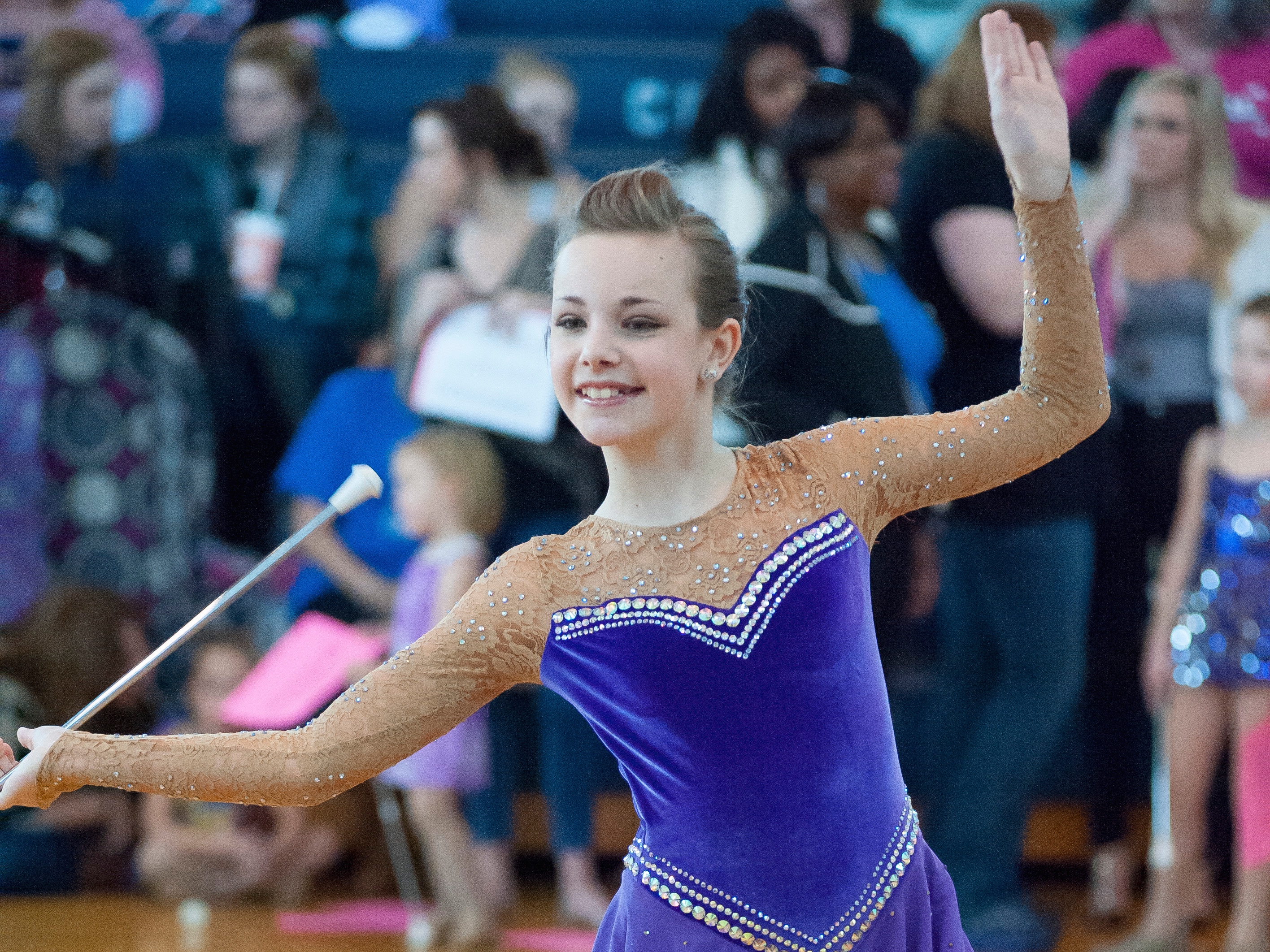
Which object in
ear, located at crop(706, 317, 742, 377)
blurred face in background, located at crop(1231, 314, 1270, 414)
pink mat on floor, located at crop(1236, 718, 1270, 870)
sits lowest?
pink mat on floor, located at crop(1236, 718, 1270, 870)

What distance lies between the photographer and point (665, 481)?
148cm

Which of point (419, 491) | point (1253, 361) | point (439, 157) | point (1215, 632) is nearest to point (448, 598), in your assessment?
point (419, 491)

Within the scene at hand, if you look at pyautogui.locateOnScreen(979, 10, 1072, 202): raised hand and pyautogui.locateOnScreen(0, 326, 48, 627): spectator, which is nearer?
pyautogui.locateOnScreen(979, 10, 1072, 202): raised hand

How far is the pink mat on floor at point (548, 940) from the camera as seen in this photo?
3.18 m

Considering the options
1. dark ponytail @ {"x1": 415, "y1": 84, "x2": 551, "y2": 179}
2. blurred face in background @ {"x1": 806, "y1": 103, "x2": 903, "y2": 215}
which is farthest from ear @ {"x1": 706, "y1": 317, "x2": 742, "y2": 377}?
dark ponytail @ {"x1": 415, "y1": 84, "x2": 551, "y2": 179}

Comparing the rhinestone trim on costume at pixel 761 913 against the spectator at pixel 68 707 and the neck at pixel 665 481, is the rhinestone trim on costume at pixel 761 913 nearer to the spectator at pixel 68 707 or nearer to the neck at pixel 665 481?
the neck at pixel 665 481

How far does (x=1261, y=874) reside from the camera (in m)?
2.96

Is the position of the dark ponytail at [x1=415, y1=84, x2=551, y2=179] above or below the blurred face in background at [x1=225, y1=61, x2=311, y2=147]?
below

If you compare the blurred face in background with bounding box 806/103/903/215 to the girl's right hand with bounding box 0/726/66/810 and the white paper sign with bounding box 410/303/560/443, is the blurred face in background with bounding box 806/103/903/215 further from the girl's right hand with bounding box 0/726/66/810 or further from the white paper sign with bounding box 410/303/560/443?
the girl's right hand with bounding box 0/726/66/810

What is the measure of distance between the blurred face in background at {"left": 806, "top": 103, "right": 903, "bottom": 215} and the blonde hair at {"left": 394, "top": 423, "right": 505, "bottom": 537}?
3.06 feet

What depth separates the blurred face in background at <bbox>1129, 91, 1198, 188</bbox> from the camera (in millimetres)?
3316

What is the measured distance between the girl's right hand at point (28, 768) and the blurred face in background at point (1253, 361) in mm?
2480

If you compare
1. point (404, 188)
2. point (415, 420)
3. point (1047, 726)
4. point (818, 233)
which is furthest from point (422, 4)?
point (1047, 726)

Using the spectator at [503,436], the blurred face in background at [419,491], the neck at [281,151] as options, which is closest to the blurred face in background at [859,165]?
the spectator at [503,436]
